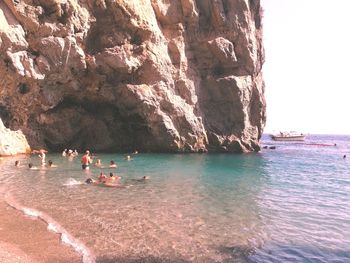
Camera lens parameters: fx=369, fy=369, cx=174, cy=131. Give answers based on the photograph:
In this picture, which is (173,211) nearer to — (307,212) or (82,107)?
(307,212)

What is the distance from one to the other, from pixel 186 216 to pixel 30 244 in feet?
20.5

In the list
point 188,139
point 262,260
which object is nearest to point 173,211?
point 262,260

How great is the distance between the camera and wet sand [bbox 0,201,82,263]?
9.12m

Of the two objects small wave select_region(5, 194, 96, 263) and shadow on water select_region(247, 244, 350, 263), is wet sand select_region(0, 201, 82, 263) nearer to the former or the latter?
small wave select_region(5, 194, 96, 263)

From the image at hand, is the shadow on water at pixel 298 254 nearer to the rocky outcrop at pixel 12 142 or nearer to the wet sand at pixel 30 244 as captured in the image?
Answer: the wet sand at pixel 30 244

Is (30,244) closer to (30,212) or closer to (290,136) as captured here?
(30,212)

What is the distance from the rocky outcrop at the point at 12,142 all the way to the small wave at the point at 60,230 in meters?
21.9

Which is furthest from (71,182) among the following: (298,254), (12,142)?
(12,142)

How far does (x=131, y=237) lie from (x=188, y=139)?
122 ft

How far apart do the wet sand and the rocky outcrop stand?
25.5 metres

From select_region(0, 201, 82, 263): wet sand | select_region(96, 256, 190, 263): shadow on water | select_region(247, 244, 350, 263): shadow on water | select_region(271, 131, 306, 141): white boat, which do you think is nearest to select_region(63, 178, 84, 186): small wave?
select_region(0, 201, 82, 263): wet sand

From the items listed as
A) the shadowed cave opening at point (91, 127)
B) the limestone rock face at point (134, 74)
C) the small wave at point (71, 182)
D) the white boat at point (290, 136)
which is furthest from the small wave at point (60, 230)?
the white boat at point (290, 136)

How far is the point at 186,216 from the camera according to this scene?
14.5 m

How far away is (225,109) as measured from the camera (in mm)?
52156
